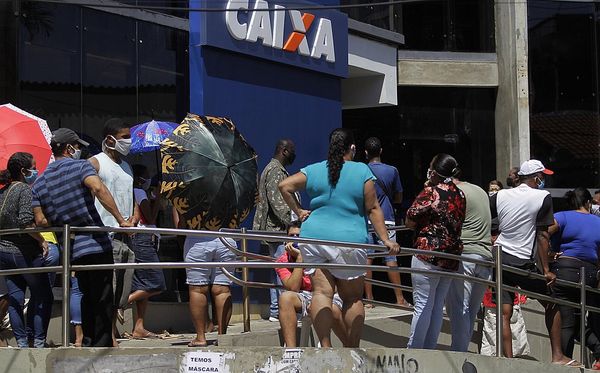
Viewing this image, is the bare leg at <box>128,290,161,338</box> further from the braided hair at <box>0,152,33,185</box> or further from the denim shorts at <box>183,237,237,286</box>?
the braided hair at <box>0,152,33,185</box>

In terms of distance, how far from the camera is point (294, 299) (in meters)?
9.60

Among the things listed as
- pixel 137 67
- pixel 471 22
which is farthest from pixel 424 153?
pixel 137 67

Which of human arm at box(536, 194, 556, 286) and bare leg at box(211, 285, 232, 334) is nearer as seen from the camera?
bare leg at box(211, 285, 232, 334)

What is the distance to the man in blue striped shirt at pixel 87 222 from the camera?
8.63 metres

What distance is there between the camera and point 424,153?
19734 millimetres

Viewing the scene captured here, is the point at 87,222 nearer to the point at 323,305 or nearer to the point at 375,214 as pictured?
the point at 323,305

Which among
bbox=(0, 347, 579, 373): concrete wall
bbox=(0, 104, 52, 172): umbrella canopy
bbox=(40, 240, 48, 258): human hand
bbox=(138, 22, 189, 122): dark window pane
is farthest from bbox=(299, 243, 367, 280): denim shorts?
bbox=(138, 22, 189, 122): dark window pane

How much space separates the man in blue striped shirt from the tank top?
97 cm

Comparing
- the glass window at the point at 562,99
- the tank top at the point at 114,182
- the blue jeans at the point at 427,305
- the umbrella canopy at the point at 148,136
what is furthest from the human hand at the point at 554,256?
the glass window at the point at 562,99

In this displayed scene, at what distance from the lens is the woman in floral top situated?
9.23 meters

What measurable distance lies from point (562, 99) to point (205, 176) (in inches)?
434

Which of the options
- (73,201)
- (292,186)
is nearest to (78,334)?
(73,201)

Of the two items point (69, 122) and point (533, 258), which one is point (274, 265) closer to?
point (533, 258)

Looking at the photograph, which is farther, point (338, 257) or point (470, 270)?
point (470, 270)
